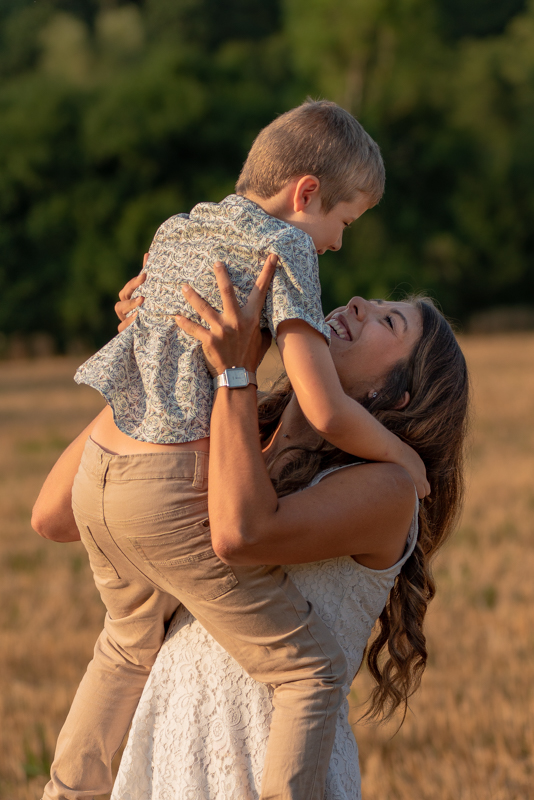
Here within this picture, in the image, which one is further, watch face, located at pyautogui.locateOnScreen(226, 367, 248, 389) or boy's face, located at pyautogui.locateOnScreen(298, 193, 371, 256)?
boy's face, located at pyautogui.locateOnScreen(298, 193, 371, 256)

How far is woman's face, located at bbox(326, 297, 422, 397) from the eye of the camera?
7.95 feet

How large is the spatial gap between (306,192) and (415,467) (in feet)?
2.44

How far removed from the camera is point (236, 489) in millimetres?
1918

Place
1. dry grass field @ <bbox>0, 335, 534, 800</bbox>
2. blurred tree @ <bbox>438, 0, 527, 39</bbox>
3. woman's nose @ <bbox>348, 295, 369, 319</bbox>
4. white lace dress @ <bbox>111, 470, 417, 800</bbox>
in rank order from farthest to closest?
blurred tree @ <bbox>438, 0, 527, 39</bbox> < dry grass field @ <bbox>0, 335, 534, 800</bbox> < woman's nose @ <bbox>348, 295, 369, 319</bbox> < white lace dress @ <bbox>111, 470, 417, 800</bbox>

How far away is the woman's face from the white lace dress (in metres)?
0.37

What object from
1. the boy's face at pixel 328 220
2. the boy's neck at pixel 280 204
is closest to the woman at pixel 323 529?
the boy's face at pixel 328 220

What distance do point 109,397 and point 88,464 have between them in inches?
7.0

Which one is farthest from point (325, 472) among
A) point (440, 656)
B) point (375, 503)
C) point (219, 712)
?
point (440, 656)

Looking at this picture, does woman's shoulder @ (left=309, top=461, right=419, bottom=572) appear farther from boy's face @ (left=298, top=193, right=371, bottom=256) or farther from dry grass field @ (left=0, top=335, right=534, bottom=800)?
dry grass field @ (left=0, top=335, right=534, bottom=800)

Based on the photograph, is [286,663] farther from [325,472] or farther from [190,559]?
[325,472]

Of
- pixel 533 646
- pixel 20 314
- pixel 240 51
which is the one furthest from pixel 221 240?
pixel 240 51

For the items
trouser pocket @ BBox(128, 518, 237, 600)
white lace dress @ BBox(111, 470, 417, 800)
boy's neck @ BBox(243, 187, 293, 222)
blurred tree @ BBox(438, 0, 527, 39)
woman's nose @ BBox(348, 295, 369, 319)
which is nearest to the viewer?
trouser pocket @ BBox(128, 518, 237, 600)

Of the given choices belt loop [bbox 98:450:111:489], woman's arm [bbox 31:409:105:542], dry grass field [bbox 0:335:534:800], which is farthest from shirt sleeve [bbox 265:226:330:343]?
dry grass field [bbox 0:335:534:800]

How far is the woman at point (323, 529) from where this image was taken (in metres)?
1.97
